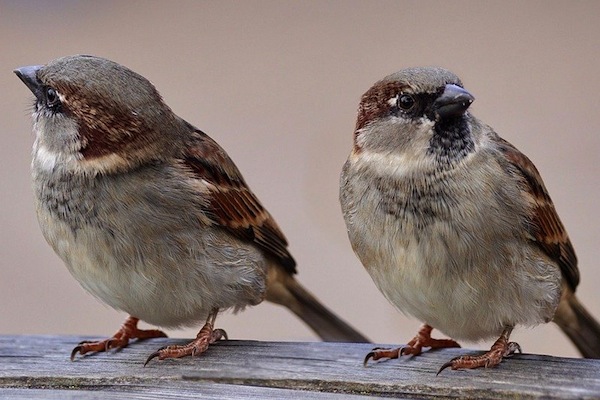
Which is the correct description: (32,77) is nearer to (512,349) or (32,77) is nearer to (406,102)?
(406,102)

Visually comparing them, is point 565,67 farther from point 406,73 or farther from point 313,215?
point 406,73

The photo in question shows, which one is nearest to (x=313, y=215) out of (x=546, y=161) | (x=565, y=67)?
(x=546, y=161)

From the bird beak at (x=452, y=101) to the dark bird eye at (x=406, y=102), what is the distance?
0.23 feet

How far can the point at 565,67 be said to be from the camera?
8.22 metres

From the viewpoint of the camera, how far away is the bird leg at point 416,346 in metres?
3.70

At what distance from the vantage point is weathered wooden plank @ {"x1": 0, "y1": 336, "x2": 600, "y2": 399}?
345cm

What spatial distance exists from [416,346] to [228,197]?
2.46 ft

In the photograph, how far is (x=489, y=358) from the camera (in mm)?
3648

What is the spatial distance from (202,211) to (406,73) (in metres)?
0.79

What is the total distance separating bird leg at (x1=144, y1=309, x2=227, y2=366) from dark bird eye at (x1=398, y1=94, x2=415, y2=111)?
0.93 m

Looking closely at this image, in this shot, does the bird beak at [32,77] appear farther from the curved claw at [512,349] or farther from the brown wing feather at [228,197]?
the curved claw at [512,349]

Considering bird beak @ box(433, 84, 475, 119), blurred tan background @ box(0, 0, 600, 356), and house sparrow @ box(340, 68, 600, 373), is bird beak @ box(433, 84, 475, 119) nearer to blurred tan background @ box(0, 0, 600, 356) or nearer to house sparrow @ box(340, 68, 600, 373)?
house sparrow @ box(340, 68, 600, 373)

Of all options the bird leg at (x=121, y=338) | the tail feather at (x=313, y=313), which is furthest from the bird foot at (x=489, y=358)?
the bird leg at (x=121, y=338)

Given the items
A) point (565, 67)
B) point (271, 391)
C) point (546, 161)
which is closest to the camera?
point (271, 391)
